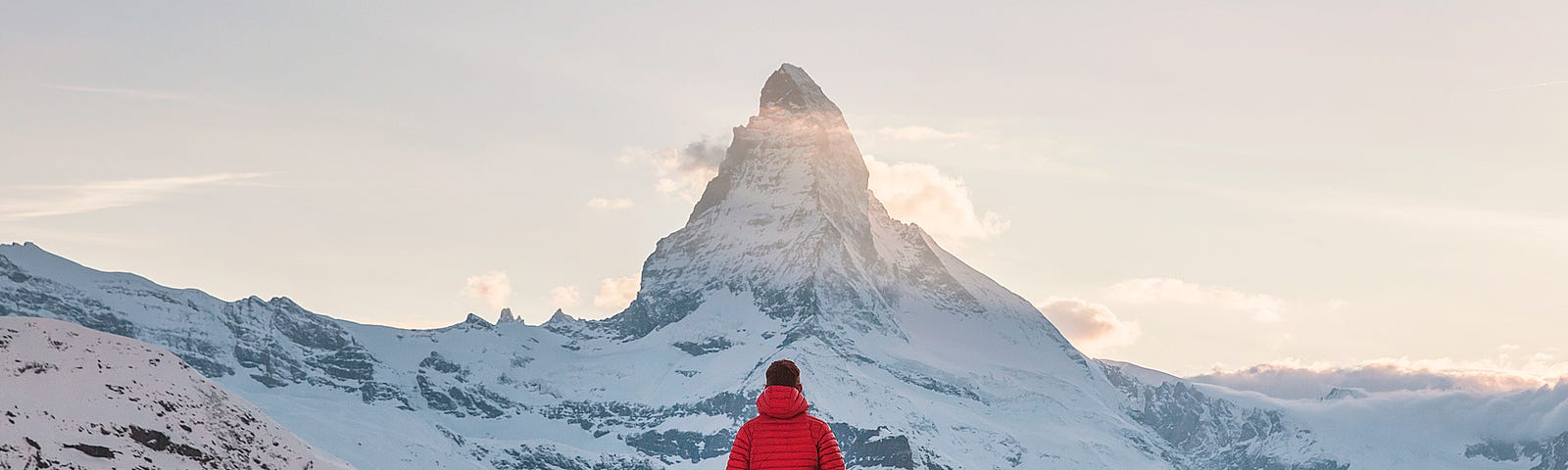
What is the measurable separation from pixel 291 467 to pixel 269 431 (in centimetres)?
298

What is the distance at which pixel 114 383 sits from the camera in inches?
3595

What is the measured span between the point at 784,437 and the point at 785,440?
60 mm

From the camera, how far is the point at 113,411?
88.6 metres

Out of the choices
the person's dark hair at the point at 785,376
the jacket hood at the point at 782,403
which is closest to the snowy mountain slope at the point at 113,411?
the person's dark hair at the point at 785,376

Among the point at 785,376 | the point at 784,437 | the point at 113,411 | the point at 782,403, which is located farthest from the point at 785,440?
the point at 113,411

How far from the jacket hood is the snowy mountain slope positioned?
57005mm

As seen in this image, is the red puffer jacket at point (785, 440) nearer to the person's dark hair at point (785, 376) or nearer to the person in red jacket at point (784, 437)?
the person in red jacket at point (784, 437)

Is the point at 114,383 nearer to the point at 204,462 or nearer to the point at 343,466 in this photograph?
the point at 204,462

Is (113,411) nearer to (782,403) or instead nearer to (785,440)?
(785,440)

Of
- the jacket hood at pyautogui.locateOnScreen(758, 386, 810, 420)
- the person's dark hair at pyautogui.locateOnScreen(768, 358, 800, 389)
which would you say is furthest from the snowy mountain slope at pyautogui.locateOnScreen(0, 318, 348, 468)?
the jacket hood at pyautogui.locateOnScreen(758, 386, 810, 420)

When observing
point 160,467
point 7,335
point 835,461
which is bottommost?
point 835,461

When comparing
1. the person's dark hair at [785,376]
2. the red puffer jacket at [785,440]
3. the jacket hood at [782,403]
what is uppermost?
the person's dark hair at [785,376]

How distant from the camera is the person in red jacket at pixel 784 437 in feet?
100

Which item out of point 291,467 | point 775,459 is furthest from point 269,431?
point 775,459
